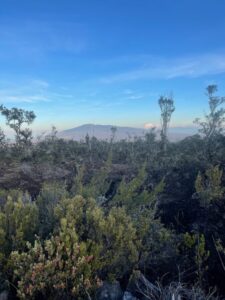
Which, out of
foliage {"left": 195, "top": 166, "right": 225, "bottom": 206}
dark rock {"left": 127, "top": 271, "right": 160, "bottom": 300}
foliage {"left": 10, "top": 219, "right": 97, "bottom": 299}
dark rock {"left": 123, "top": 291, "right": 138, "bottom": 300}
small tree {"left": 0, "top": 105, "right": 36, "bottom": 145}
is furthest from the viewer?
small tree {"left": 0, "top": 105, "right": 36, "bottom": 145}

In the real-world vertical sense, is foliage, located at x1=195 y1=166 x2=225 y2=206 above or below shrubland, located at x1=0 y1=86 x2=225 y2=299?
above

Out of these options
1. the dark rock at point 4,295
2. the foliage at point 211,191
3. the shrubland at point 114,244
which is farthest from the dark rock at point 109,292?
the foliage at point 211,191

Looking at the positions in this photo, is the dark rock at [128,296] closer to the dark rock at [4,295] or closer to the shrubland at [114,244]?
the shrubland at [114,244]

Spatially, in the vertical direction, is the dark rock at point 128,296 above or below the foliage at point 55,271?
below

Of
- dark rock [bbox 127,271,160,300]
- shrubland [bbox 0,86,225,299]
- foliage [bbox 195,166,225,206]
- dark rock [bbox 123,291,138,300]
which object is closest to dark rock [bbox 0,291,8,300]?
shrubland [bbox 0,86,225,299]

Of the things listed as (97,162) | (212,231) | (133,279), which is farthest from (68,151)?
(133,279)

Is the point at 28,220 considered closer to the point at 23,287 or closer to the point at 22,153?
the point at 23,287

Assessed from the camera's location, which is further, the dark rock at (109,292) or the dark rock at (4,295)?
the dark rock at (109,292)

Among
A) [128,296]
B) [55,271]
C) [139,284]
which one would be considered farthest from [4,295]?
[139,284]

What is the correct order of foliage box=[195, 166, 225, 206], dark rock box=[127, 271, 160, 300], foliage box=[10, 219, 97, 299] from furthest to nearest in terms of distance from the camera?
foliage box=[195, 166, 225, 206] → dark rock box=[127, 271, 160, 300] → foliage box=[10, 219, 97, 299]

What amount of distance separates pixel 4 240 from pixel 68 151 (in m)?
8.98

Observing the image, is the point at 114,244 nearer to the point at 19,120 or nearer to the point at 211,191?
the point at 211,191

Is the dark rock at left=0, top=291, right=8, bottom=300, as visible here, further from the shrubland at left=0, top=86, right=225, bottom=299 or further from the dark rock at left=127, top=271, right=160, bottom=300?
the dark rock at left=127, top=271, right=160, bottom=300

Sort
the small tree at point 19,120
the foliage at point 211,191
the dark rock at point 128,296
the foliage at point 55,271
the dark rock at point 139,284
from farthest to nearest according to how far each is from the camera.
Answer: the small tree at point 19,120, the foliage at point 211,191, the dark rock at point 139,284, the dark rock at point 128,296, the foliage at point 55,271
